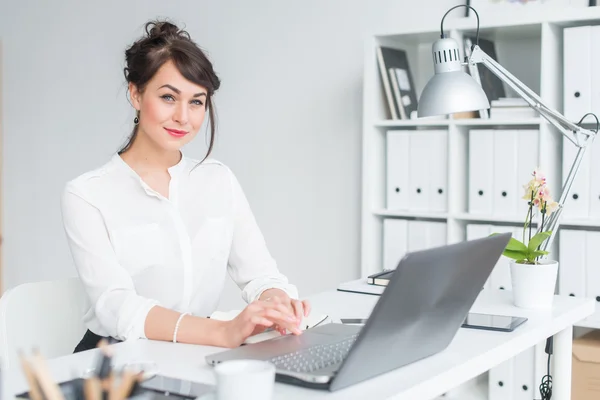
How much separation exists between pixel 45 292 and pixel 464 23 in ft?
5.88

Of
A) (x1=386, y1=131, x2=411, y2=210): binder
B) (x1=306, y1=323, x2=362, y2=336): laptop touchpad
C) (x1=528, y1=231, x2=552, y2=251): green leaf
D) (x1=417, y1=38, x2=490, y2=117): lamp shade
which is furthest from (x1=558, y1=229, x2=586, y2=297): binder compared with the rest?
(x1=306, y1=323, x2=362, y2=336): laptop touchpad

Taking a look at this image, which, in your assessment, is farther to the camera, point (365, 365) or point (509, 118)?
point (509, 118)

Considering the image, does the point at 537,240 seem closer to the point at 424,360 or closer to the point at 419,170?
the point at 424,360

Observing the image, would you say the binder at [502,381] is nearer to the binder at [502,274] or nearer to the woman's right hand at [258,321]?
the binder at [502,274]

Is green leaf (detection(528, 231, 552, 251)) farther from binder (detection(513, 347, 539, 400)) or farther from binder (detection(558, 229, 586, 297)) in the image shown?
binder (detection(513, 347, 539, 400))

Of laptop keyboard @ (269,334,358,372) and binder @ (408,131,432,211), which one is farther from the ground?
binder @ (408,131,432,211)

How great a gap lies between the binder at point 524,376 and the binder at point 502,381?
0.6 inches

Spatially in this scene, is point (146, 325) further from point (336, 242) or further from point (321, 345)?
point (336, 242)

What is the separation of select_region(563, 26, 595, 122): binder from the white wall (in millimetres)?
594

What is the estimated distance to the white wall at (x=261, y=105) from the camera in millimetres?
3486

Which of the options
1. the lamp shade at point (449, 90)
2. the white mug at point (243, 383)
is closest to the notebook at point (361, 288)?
the lamp shade at point (449, 90)

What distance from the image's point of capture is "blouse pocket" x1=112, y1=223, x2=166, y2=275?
6.12 ft

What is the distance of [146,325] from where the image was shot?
1581 millimetres

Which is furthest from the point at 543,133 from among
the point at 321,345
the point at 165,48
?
the point at 321,345
